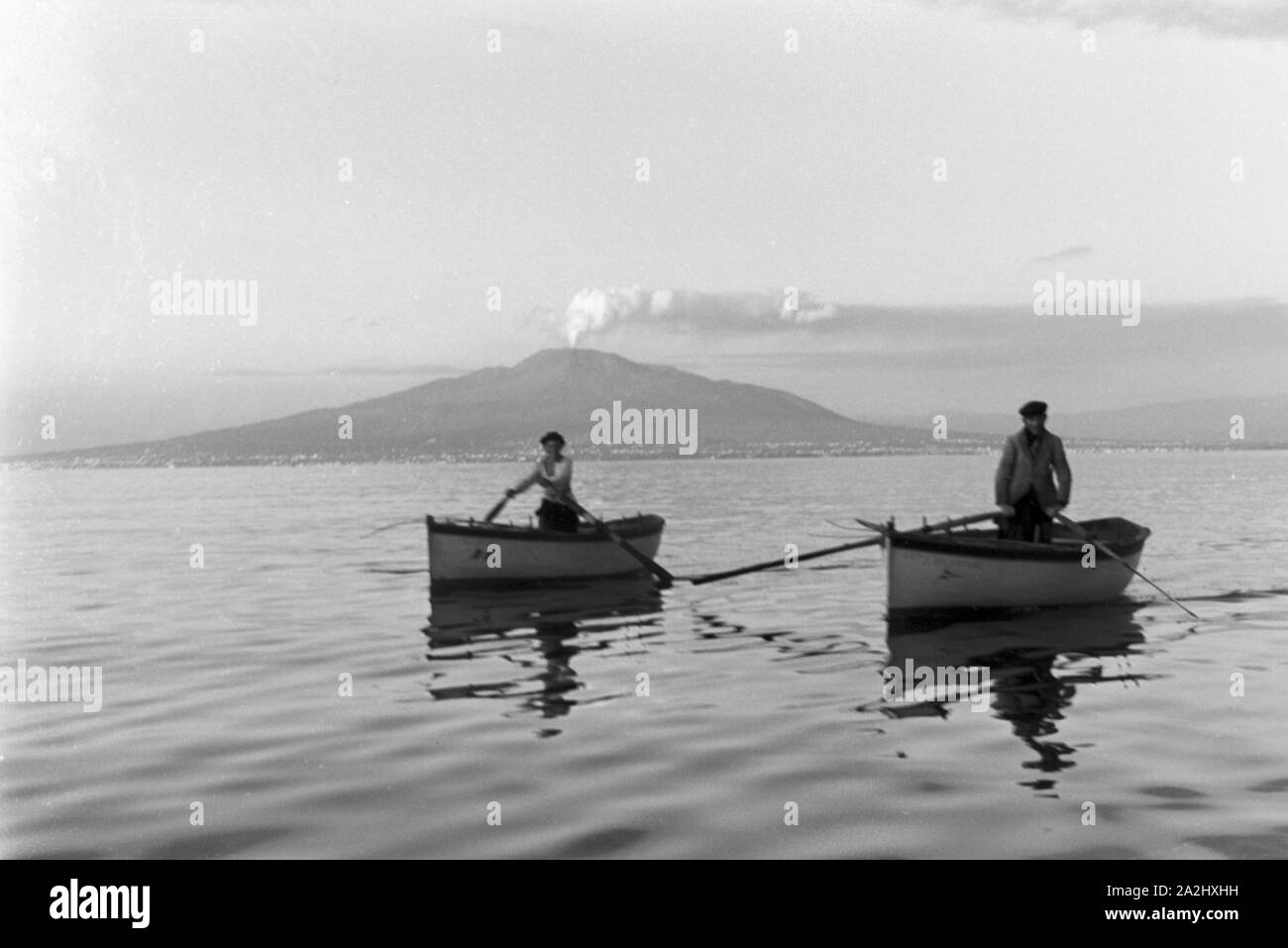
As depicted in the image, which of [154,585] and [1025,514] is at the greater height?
[1025,514]

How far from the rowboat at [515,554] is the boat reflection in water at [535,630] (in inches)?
13.4

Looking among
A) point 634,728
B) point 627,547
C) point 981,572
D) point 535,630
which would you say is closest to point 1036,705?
point 634,728

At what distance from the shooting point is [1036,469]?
1875 cm

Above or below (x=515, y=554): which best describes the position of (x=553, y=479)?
above

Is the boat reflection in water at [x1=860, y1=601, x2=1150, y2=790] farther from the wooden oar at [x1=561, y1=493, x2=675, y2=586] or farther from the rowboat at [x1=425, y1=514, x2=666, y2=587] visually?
the rowboat at [x1=425, y1=514, x2=666, y2=587]

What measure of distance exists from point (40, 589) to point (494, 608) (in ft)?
40.5

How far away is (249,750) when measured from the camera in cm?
1164

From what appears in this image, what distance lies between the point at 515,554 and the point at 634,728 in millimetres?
11843

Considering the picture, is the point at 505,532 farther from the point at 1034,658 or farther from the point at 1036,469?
the point at 1034,658

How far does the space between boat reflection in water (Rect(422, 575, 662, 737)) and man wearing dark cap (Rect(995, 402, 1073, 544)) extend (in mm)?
5777
